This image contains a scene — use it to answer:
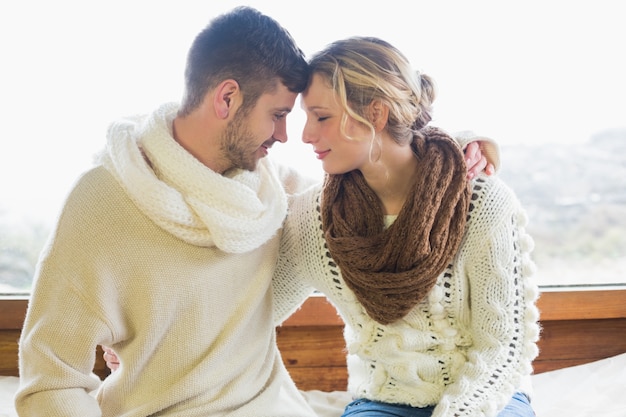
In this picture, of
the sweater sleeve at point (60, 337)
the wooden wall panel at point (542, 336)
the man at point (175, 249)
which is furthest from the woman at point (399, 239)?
the wooden wall panel at point (542, 336)

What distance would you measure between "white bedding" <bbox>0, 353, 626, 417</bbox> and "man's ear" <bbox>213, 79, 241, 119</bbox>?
2.74 ft

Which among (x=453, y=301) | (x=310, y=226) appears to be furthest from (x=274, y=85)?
(x=453, y=301)

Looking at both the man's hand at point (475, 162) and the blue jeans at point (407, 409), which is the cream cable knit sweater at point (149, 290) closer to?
the blue jeans at point (407, 409)

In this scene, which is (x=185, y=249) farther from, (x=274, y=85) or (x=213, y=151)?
(x=274, y=85)

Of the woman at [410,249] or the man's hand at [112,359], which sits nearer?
the woman at [410,249]

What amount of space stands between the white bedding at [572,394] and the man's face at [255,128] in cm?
74

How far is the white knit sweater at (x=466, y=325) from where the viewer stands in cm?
150

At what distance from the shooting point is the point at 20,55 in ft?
6.50

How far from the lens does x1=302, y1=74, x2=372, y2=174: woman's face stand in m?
1.48

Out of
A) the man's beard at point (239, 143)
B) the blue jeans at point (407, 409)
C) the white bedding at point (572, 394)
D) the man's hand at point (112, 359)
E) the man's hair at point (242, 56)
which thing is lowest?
the white bedding at point (572, 394)

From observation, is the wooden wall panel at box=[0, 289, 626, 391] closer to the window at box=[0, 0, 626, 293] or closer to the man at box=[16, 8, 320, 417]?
the window at box=[0, 0, 626, 293]

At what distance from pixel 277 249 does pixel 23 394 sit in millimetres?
590

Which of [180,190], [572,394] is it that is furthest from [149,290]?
[572,394]

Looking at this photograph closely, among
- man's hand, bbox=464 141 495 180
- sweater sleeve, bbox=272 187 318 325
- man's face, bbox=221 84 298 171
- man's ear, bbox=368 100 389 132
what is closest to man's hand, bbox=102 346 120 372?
sweater sleeve, bbox=272 187 318 325
